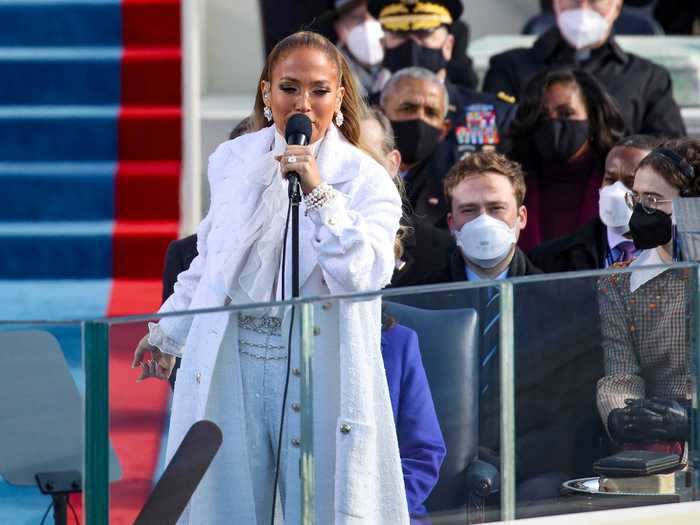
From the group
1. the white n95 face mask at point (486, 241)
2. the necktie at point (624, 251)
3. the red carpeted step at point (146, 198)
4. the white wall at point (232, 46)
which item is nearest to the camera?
the white n95 face mask at point (486, 241)

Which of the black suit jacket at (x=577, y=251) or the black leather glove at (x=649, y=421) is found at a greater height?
the black suit jacket at (x=577, y=251)

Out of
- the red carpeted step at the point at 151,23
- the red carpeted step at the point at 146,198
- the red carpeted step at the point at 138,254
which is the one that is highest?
the red carpeted step at the point at 151,23

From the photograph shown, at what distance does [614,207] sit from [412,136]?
1017mm

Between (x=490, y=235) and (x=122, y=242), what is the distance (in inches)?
137

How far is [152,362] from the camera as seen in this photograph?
9.90ft

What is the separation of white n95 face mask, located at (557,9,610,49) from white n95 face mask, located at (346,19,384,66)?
795 mm

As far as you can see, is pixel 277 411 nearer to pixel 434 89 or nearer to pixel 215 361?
pixel 215 361

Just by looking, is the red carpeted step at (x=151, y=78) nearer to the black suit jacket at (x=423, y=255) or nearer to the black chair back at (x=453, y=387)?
the black suit jacket at (x=423, y=255)

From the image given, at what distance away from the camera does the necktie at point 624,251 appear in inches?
192

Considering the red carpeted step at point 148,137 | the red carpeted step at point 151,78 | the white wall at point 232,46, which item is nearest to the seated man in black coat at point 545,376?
the red carpeted step at point 148,137

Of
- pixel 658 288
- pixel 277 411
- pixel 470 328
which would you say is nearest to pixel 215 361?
pixel 277 411

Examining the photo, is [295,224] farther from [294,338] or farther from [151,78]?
[151,78]

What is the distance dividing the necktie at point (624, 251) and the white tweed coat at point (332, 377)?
1730 mm

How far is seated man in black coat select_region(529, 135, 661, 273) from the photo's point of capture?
4922 mm
